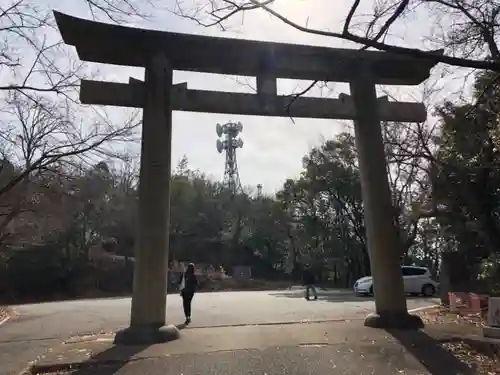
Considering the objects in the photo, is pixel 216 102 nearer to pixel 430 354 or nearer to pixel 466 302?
pixel 430 354

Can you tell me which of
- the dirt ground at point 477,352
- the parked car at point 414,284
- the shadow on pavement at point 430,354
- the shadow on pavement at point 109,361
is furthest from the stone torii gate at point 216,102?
the parked car at point 414,284

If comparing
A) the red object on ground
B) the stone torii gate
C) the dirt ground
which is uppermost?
the stone torii gate

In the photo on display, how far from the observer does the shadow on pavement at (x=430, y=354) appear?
24.7ft

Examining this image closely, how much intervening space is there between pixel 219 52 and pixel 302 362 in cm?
654

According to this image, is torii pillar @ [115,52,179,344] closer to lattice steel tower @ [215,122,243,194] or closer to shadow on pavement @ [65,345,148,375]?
shadow on pavement @ [65,345,148,375]

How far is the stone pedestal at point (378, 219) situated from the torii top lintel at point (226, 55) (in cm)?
54

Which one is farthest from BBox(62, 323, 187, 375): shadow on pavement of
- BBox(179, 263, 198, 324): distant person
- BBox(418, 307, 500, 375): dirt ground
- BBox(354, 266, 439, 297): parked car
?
BBox(354, 266, 439, 297): parked car

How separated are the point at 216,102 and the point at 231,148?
44003mm

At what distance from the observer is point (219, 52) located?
10891 mm

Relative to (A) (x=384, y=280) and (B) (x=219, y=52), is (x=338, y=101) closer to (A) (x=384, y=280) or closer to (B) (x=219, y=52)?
(B) (x=219, y=52)

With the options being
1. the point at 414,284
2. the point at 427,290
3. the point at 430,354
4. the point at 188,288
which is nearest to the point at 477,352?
the point at 430,354

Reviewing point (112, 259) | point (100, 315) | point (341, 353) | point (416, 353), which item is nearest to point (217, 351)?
point (341, 353)

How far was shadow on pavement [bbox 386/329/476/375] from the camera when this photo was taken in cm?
752

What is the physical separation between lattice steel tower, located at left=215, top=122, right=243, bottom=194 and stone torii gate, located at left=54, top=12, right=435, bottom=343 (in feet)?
127
